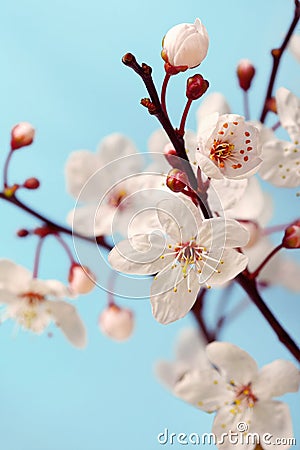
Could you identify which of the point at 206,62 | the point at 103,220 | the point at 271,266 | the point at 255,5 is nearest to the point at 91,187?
the point at 103,220

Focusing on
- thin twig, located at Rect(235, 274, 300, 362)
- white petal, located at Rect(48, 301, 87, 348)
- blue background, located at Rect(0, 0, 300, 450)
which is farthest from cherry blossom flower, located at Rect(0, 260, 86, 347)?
blue background, located at Rect(0, 0, 300, 450)

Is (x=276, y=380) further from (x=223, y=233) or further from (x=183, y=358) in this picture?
(x=183, y=358)

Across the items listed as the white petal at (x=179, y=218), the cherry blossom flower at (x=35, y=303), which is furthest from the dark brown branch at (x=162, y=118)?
the cherry blossom flower at (x=35, y=303)

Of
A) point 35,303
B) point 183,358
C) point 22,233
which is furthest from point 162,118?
point 183,358

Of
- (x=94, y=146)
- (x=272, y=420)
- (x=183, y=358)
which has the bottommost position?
(x=183, y=358)

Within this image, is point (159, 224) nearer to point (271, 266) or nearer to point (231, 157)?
point (231, 157)

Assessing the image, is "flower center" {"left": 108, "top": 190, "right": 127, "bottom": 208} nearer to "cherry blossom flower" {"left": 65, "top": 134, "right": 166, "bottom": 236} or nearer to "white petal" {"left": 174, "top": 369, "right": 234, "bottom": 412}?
"cherry blossom flower" {"left": 65, "top": 134, "right": 166, "bottom": 236}

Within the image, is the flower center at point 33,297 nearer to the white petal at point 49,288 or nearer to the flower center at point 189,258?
the white petal at point 49,288
